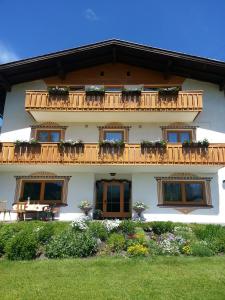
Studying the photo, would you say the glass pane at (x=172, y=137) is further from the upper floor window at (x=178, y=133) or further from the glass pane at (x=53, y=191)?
the glass pane at (x=53, y=191)

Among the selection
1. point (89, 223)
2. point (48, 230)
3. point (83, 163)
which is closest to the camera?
point (48, 230)

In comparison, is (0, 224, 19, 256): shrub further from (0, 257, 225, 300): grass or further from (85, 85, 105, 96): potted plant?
(85, 85, 105, 96): potted plant

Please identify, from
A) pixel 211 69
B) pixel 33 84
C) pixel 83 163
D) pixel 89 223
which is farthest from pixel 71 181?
pixel 211 69

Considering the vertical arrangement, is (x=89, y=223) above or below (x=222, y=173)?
below

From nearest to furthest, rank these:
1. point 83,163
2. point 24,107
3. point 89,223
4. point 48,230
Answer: point 48,230, point 89,223, point 83,163, point 24,107

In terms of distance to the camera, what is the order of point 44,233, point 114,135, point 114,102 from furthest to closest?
point 114,135, point 114,102, point 44,233

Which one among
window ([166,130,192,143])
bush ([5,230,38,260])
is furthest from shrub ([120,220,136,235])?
window ([166,130,192,143])

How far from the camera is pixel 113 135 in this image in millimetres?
19312

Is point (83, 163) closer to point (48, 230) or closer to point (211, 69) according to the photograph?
point (48, 230)

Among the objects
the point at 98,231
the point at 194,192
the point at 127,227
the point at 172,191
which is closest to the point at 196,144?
the point at 194,192

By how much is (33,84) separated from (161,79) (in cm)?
815

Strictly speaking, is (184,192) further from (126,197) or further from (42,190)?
(42,190)

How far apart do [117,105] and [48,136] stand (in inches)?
182

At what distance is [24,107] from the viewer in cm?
A: 1998
